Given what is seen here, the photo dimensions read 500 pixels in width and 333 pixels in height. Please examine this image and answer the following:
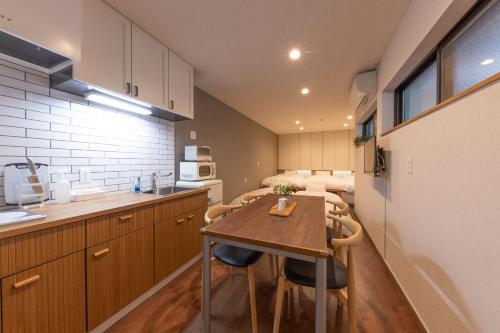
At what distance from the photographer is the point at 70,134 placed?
1627mm

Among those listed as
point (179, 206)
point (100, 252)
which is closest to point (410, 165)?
point (179, 206)

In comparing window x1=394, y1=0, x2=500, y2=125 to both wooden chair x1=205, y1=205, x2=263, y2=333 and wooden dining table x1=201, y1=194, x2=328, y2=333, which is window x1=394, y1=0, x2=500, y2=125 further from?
wooden chair x1=205, y1=205, x2=263, y2=333

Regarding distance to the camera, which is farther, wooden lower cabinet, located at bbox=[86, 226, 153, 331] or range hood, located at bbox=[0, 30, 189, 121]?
wooden lower cabinet, located at bbox=[86, 226, 153, 331]

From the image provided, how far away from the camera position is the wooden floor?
1430 millimetres

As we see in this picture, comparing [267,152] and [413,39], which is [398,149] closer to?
[413,39]

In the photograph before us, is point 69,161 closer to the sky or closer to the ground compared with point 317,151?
closer to the ground

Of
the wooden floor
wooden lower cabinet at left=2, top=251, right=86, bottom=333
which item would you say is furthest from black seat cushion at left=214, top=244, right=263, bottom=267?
wooden lower cabinet at left=2, top=251, right=86, bottom=333

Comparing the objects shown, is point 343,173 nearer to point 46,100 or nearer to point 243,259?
point 243,259

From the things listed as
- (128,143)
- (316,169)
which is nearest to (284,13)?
(128,143)

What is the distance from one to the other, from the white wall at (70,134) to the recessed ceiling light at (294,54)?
1.88 m

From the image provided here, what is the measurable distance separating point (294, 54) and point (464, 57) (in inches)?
59.7

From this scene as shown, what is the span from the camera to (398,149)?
6.20ft

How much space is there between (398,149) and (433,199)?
0.75 meters

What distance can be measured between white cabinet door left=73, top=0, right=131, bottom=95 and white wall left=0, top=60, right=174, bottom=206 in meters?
0.38
